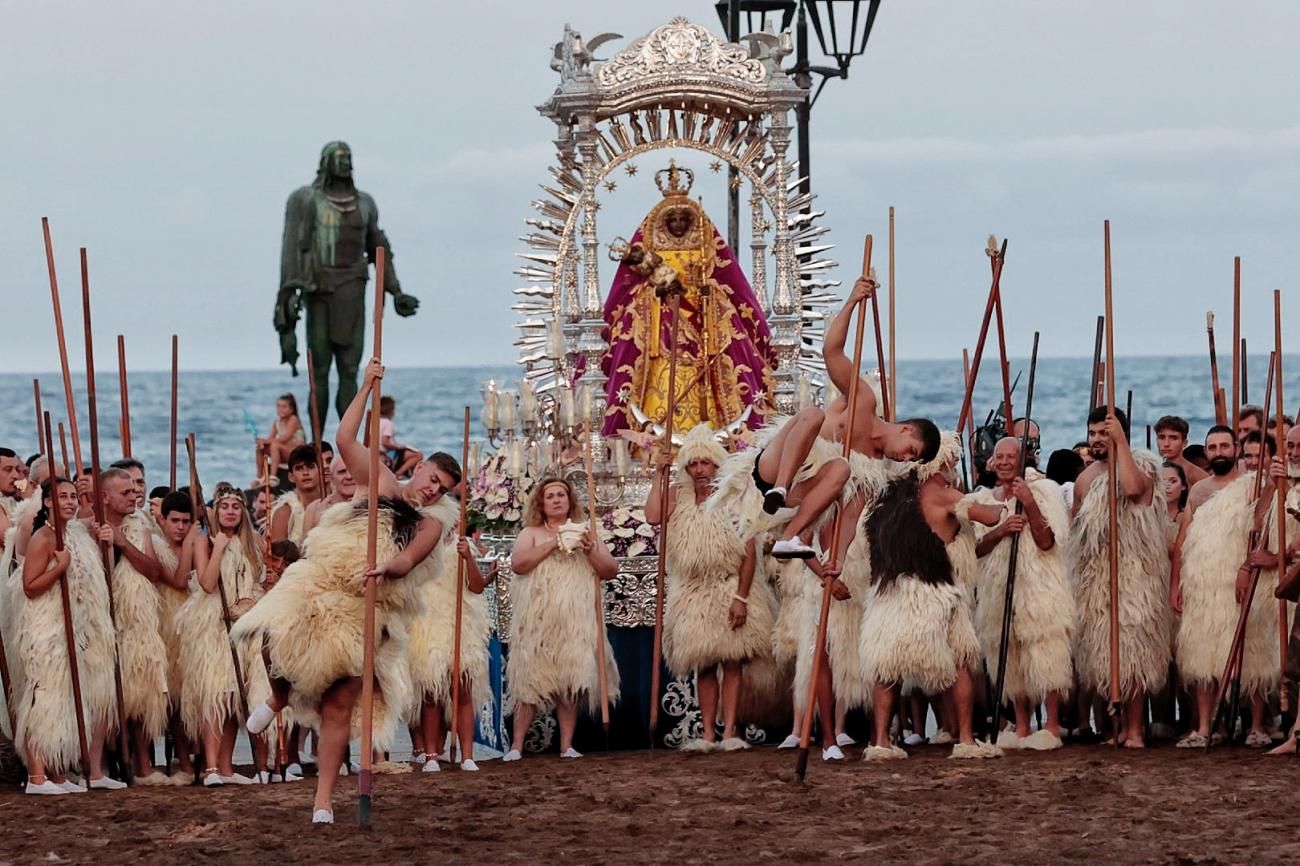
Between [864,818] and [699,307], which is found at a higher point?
[699,307]

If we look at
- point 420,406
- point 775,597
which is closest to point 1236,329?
point 775,597

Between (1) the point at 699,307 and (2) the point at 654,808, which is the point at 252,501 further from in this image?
(2) the point at 654,808

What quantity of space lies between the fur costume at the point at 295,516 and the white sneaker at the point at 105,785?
1.35m

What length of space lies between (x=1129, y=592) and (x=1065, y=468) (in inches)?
58.6

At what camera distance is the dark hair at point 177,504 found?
34.7 ft

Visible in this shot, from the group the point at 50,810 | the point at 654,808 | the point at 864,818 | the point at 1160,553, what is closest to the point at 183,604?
the point at 50,810

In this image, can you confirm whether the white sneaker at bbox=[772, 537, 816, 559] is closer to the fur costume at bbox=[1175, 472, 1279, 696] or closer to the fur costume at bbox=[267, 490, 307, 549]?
the fur costume at bbox=[1175, 472, 1279, 696]

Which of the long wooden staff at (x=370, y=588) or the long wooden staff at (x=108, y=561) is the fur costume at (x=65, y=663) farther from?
the long wooden staff at (x=370, y=588)

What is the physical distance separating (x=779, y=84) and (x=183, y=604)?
4765 mm

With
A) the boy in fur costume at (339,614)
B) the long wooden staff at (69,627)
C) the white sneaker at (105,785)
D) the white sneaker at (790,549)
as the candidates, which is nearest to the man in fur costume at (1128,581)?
the white sneaker at (790,549)

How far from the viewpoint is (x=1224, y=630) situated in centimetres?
1055

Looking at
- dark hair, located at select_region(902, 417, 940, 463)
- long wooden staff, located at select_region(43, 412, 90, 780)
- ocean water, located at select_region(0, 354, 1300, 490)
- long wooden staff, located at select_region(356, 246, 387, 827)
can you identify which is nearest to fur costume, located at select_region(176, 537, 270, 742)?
long wooden staff, located at select_region(43, 412, 90, 780)

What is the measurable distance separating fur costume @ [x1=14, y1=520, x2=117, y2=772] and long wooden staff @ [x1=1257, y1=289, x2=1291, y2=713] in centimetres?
496

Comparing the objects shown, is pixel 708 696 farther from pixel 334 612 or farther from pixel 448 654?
pixel 334 612
